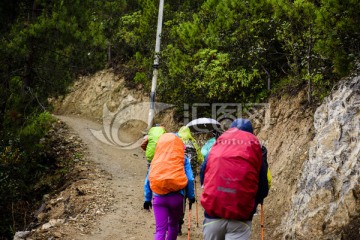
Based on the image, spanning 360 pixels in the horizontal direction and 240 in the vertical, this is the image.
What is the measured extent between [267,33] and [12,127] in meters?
8.22

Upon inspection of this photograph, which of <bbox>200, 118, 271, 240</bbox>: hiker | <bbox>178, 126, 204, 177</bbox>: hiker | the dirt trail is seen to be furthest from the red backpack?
the dirt trail

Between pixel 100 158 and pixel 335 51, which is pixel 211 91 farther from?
pixel 335 51

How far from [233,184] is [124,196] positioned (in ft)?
24.9

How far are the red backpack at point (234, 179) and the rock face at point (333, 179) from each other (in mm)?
2170

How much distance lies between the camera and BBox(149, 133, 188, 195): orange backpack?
16.7 ft

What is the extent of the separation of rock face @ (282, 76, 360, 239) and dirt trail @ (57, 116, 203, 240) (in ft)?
8.29

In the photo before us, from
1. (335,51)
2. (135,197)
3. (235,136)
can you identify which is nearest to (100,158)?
(135,197)

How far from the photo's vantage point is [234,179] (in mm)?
3631

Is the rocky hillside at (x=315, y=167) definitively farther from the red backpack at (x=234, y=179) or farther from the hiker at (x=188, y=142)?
the red backpack at (x=234, y=179)

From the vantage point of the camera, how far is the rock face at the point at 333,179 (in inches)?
214

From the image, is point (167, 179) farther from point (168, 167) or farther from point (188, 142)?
point (188, 142)

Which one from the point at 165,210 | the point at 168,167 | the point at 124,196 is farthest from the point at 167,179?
the point at 124,196

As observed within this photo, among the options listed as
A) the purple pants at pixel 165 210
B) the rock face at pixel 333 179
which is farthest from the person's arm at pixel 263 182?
the rock face at pixel 333 179

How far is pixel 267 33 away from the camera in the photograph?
12.0 metres
